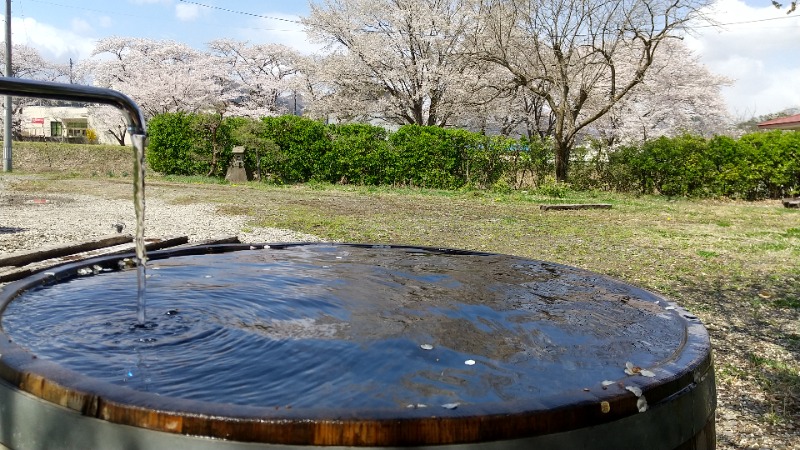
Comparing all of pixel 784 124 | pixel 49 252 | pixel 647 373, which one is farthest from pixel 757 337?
pixel 784 124

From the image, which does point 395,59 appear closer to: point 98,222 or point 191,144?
point 191,144

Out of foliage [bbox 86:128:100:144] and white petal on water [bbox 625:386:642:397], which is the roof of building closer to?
foliage [bbox 86:128:100:144]

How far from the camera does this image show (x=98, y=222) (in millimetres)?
8266

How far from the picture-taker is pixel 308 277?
2.52 meters

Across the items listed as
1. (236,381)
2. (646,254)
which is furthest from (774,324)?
(236,381)

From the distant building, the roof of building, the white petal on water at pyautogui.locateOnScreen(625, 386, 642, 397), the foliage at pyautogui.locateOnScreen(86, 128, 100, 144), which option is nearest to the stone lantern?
the white petal on water at pyautogui.locateOnScreen(625, 386, 642, 397)

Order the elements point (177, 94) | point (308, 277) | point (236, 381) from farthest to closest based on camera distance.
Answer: point (177, 94)
point (308, 277)
point (236, 381)

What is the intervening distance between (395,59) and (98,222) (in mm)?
16901

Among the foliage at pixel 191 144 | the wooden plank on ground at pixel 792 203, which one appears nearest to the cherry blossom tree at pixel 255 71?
the foliage at pixel 191 144

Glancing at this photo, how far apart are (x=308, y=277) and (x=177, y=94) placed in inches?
1184

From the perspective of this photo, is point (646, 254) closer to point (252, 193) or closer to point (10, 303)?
point (10, 303)

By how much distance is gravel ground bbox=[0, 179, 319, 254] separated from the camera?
7000 millimetres

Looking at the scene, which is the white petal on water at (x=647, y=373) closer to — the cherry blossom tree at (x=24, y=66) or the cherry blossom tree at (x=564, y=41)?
the cherry blossom tree at (x=564, y=41)

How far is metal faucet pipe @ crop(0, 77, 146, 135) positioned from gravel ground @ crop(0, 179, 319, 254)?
507cm
